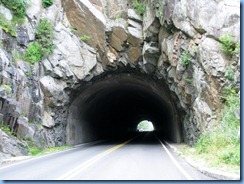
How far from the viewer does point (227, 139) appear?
1159 cm

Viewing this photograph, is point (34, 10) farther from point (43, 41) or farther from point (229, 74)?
point (229, 74)

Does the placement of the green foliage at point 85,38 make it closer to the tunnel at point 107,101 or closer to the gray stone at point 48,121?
the tunnel at point 107,101

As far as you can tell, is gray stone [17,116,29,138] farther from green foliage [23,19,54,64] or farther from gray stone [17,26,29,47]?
gray stone [17,26,29,47]

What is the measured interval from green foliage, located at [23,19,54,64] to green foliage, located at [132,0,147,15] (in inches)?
262

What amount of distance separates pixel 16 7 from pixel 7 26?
2377 millimetres

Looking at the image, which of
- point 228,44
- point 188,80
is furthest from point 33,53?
point 228,44

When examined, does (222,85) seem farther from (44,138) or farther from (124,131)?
(124,131)

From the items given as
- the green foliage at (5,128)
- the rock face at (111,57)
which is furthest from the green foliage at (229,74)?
the green foliage at (5,128)

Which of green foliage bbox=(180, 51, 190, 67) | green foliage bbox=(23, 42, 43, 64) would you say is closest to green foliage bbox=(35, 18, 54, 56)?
green foliage bbox=(23, 42, 43, 64)

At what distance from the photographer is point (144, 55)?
880 inches

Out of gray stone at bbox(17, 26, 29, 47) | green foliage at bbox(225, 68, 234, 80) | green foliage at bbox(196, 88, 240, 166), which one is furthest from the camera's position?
gray stone at bbox(17, 26, 29, 47)

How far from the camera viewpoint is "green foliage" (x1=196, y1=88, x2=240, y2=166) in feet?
32.1

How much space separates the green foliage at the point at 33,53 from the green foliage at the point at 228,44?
13325 mm

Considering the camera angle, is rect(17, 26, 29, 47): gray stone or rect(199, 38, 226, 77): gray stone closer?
rect(199, 38, 226, 77): gray stone
